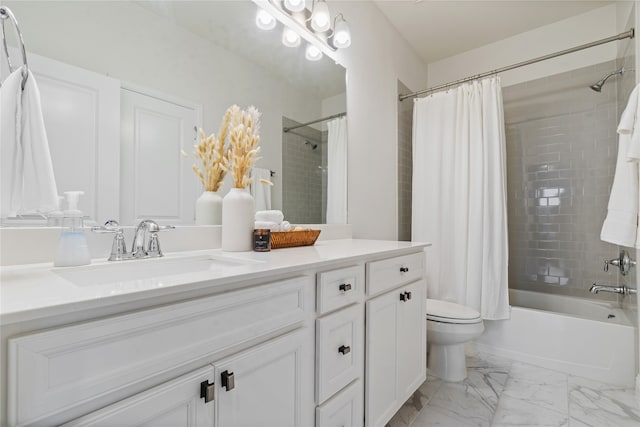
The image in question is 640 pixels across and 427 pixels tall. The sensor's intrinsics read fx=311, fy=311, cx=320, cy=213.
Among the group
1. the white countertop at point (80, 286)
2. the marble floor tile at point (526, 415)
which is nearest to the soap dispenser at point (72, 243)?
the white countertop at point (80, 286)

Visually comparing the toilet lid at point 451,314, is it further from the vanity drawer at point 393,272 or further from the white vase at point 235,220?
the white vase at point 235,220

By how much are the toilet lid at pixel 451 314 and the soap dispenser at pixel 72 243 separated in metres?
1.76

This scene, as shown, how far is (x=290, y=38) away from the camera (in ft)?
5.64

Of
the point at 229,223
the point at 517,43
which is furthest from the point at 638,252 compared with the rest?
the point at 229,223

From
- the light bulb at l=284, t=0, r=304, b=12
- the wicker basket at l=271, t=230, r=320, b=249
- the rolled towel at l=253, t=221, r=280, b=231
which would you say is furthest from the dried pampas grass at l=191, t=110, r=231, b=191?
the light bulb at l=284, t=0, r=304, b=12

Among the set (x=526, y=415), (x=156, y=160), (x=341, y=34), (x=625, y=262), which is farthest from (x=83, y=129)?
(x=625, y=262)

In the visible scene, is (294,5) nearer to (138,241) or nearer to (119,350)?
(138,241)

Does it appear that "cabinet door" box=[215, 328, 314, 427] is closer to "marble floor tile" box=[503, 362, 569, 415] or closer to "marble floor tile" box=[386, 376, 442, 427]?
"marble floor tile" box=[386, 376, 442, 427]

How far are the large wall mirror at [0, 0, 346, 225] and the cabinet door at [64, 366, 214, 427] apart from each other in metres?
0.67

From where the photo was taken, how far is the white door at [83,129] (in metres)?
0.93

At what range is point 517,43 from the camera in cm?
272

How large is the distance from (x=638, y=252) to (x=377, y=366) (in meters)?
1.63

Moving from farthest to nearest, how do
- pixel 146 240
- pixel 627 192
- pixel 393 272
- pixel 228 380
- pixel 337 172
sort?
pixel 337 172 < pixel 627 192 < pixel 393 272 < pixel 146 240 < pixel 228 380

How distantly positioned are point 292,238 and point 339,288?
44cm
